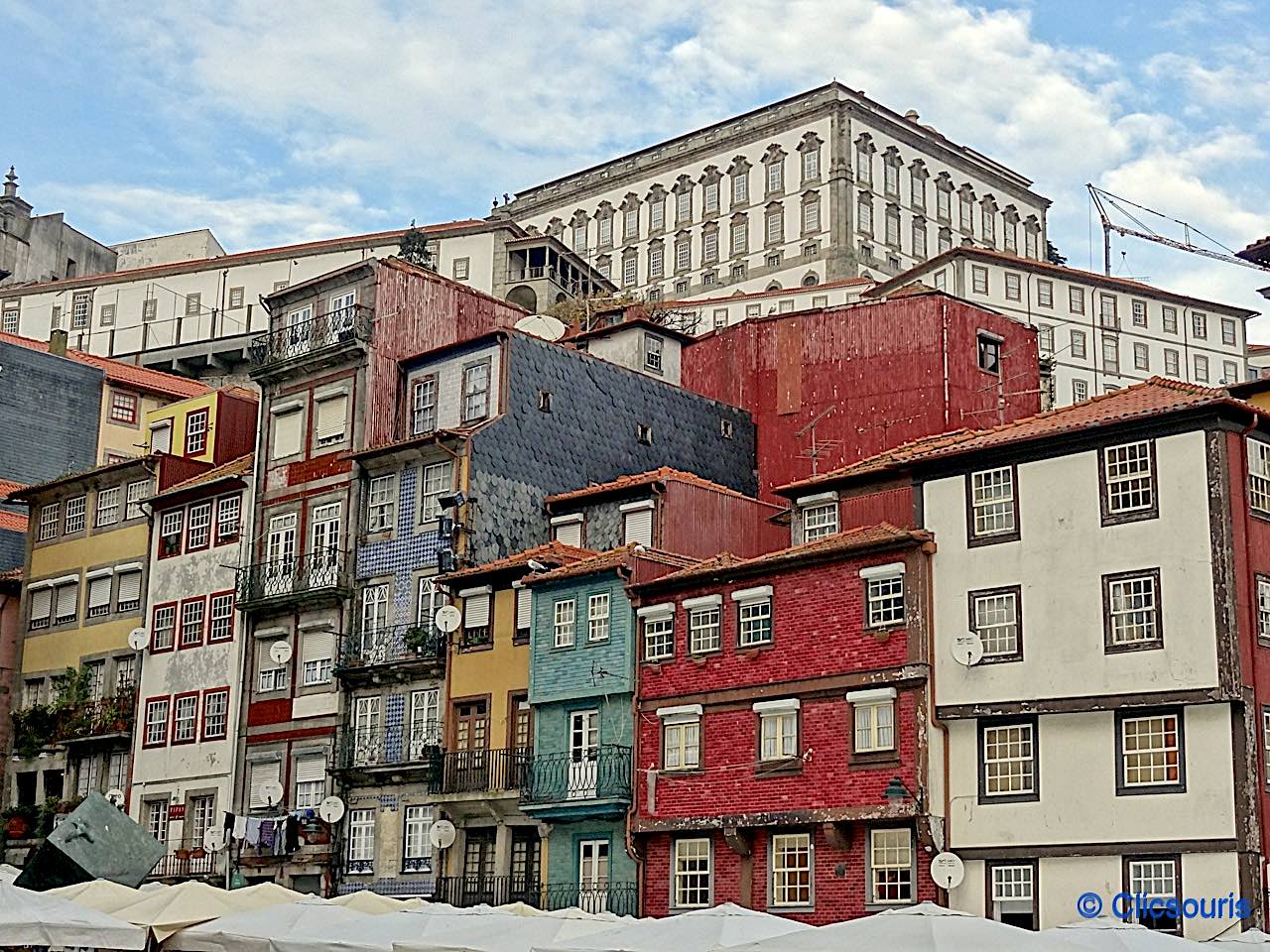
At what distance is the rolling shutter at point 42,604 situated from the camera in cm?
6689

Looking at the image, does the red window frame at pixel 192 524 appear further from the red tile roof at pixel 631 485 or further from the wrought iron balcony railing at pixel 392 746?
the red tile roof at pixel 631 485

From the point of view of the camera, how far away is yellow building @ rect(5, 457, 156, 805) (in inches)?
2472

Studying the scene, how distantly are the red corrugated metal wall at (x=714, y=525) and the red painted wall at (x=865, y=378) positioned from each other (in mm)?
4962

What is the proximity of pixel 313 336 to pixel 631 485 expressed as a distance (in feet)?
41.0

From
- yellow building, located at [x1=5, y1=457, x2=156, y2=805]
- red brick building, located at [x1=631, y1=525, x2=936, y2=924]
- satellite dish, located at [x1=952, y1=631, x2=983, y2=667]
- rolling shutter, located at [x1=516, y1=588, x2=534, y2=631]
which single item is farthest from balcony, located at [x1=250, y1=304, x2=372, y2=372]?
satellite dish, located at [x1=952, y1=631, x2=983, y2=667]

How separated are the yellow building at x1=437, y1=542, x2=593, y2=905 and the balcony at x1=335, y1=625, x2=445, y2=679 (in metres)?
0.65

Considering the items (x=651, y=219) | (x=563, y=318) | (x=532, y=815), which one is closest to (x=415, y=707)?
(x=532, y=815)

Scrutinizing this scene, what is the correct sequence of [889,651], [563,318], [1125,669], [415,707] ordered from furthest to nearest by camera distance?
[563,318] < [415,707] < [889,651] < [1125,669]

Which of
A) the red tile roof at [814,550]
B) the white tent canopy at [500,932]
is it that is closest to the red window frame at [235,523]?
the red tile roof at [814,550]

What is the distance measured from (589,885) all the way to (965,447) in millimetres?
14248

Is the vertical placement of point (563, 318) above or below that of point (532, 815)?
above

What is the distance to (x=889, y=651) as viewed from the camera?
1711 inches

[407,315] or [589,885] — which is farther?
[407,315]

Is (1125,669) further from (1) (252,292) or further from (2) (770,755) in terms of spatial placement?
(1) (252,292)
